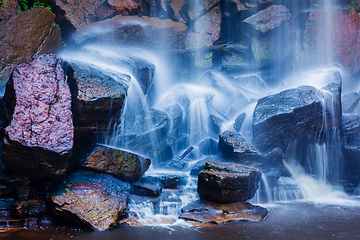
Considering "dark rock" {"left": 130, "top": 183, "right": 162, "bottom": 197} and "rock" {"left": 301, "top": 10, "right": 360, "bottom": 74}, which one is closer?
"dark rock" {"left": 130, "top": 183, "right": 162, "bottom": 197}

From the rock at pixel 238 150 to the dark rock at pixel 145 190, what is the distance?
2.36 metres

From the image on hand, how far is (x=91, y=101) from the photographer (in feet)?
15.5

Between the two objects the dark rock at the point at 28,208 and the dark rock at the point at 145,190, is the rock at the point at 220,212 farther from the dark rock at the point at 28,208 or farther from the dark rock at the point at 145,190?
the dark rock at the point at 28,208

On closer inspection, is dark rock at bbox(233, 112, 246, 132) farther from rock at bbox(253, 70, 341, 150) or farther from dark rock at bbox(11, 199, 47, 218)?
dark rock at bbox(11, 199, 47, 218)

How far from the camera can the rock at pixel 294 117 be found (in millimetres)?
6887

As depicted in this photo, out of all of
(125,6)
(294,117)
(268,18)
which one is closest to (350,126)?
(294,117)

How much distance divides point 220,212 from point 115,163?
2445 millimetres

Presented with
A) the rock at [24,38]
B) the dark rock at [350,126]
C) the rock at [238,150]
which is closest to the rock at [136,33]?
the rock at [24,38]

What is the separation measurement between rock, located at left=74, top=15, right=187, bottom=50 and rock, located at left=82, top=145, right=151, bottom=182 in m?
5.76

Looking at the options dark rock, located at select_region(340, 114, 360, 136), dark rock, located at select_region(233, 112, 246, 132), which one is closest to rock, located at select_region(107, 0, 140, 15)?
dark rock, located at select_region(233, 112, 246, 132)

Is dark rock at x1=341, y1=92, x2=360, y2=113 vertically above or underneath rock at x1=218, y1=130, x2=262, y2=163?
above

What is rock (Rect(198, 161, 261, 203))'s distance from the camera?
499cm

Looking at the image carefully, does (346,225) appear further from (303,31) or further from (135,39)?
(303,31)

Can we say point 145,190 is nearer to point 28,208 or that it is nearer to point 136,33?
point 28,208
